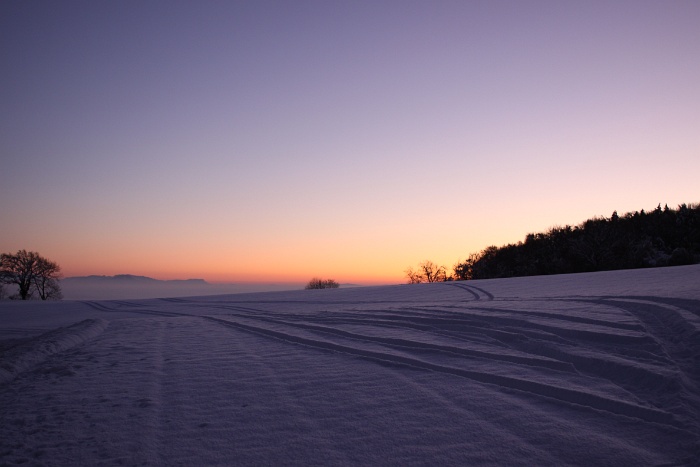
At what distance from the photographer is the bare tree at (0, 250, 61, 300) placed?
3988 centimetres

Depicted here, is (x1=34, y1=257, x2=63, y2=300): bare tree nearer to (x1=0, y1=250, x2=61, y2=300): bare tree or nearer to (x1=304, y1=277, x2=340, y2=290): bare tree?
(x1=0, y1=250, x2=61, y2=300): bare tree

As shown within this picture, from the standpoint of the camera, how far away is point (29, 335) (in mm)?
11055

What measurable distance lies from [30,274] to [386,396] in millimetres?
49141

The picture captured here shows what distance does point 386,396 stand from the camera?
4031 mm

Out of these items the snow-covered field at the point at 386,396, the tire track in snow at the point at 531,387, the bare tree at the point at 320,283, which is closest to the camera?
the snow-covered field at the point at 386,396

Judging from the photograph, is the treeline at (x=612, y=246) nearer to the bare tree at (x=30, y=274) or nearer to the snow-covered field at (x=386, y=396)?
the snow-covered field at (x=386, y=396)

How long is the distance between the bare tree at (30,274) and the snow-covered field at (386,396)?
141ft

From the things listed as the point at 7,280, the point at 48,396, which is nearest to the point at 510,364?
the point at 48,396

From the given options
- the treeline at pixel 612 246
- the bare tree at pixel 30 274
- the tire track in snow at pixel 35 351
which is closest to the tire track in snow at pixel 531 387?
the tire track in snow at pixel 35 351

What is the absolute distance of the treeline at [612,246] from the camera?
1236 inches

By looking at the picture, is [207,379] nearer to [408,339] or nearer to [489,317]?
[408,339]

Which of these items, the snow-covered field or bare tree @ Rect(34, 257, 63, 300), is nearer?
the snow-covered field

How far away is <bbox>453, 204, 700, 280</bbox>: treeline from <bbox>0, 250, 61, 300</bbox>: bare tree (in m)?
45.6

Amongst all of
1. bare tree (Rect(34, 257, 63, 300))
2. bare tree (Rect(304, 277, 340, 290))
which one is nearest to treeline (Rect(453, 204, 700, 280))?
bare tree (Rect(304, 277, 340, 290))
